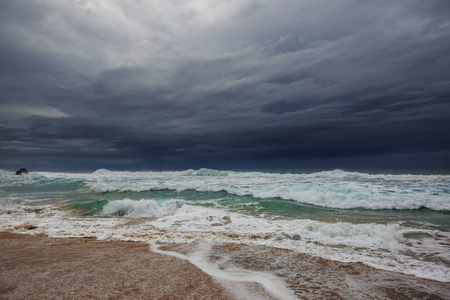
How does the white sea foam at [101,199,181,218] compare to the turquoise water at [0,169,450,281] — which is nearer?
the turquoise water at [0,169,450,281]

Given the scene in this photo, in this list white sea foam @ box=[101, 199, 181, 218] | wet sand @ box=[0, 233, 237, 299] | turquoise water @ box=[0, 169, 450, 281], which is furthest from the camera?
white sea foam @ box=[101, 199, 181, 218]

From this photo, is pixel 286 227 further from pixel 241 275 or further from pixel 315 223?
pixel 241 275

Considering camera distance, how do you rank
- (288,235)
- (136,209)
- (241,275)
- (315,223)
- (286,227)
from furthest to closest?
(136,209)
(286,227)
(315,223)
(288,235)
(241,275)

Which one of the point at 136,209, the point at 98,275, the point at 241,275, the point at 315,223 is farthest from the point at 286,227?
the point at 136,209

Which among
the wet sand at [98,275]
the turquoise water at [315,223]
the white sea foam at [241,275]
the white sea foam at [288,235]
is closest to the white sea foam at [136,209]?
the turquoise water at [315,223]

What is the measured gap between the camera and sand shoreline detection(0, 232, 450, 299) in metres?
3.00

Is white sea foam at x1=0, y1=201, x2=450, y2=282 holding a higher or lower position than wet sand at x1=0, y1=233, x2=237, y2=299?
lower

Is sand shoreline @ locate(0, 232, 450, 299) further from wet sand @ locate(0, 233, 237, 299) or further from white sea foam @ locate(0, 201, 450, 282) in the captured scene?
white sea foam @ locate(0, 201, 450, 282)

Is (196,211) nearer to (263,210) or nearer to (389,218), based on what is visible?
(263,210)

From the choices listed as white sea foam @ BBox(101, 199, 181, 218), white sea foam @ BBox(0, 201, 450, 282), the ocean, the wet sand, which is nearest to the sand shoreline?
the wet sand

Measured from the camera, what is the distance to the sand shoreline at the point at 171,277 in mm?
3000

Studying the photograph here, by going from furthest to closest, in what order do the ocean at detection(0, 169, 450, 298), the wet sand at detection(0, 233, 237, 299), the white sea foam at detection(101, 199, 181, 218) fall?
1. the white sea foam at detection(101, 199, 181, 218)
2. the ocean at detection(0, 169, 450, 298)
3. the wet sand at detection(0, 233, 237, 299)

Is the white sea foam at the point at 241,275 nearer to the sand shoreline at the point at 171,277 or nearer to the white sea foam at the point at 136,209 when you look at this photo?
the sand shoreline at the point at 171,277

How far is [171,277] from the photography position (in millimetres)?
3502
